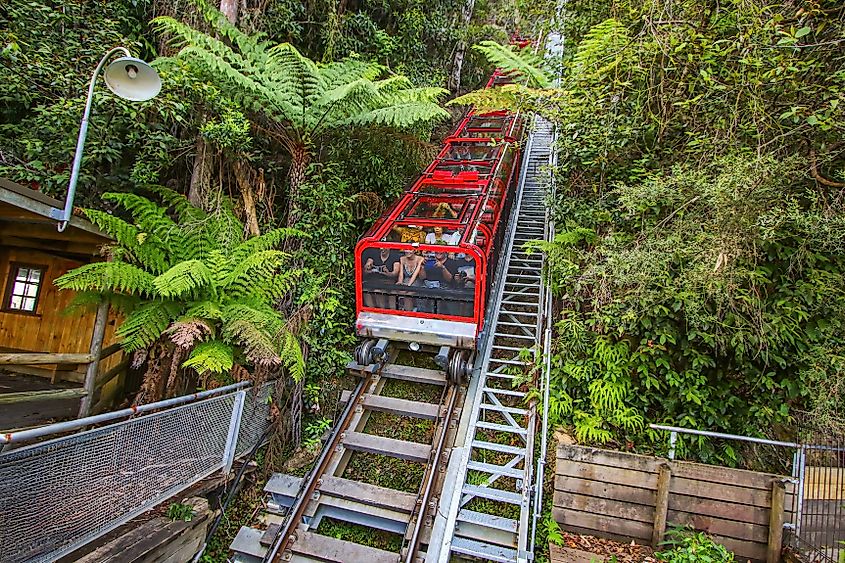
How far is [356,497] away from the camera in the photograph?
461 cm

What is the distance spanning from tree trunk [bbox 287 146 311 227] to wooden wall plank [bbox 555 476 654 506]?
4930 millimetres

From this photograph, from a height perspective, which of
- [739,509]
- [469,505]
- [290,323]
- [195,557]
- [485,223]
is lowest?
[195,557]

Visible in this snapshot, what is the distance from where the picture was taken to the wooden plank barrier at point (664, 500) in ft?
13.4

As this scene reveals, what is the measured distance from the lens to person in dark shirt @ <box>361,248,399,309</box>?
233 inches

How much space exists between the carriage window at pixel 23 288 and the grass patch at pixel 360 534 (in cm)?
→ 638

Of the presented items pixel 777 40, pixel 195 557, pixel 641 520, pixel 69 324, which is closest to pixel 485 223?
pixel 777 40

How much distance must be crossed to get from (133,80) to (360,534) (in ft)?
16.5

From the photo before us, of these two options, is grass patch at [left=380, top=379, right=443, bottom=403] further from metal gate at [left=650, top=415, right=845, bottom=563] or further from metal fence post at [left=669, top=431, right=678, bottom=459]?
metal gate at [left=650, top=415, right=845, bottom=563]

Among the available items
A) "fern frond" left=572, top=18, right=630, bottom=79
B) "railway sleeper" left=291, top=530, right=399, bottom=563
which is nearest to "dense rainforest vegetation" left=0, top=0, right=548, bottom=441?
"railway sleeper" left=291, top=530, right=399, bottom=563

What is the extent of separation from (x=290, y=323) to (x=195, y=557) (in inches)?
103

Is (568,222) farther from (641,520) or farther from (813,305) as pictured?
(641,520)

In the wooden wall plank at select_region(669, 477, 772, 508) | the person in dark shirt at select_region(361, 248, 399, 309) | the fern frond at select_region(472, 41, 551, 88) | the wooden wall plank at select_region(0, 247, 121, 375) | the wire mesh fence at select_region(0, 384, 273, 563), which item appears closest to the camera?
the wire mesh fence at select_region(0, 384, 273, 563)

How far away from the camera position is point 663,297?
4535 millimetres

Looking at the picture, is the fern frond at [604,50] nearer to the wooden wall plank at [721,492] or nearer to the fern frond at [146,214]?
the wooden wall plank at [721,492]
